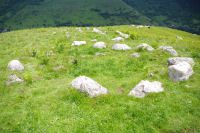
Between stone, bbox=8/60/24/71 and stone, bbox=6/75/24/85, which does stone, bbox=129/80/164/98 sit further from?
stone, bbox=8/60/24/71

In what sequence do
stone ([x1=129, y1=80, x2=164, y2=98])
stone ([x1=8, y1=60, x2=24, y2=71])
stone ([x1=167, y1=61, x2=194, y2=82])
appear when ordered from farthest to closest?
stone ([x1=8, y1=60, x2=24, y2=71]) < stone ([x1=167, y1=61, x2=194, y2=82]) < stone ([x1=129, y1=80, x2=164, y2=98])

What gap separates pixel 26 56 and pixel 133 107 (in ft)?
57.7

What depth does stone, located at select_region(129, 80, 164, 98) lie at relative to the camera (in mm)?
10749

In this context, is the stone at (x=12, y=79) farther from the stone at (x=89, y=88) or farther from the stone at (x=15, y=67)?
the stone at (x=89, y=88)

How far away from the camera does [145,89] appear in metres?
10.9

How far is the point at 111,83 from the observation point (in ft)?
42.8

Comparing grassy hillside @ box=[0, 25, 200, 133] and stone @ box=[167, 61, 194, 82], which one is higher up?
stone @ box=[167, 61, 194, 82]

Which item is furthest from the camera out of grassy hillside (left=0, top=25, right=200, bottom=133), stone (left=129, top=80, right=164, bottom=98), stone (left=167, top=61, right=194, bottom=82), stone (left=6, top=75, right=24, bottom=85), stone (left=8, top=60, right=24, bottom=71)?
stone (left=8, top=60, right=24, bottom=71)

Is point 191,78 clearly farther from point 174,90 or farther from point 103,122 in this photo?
point 103,122

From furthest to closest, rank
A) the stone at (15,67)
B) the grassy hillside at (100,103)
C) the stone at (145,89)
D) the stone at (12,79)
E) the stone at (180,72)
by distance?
the stone at (15,67)
the stone at (12,79)
the stone at (180,72)
the stone at (145,89)
the grassy hillside at (100,103)

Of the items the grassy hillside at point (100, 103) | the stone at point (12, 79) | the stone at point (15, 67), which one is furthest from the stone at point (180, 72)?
the stone at point (15, 67)

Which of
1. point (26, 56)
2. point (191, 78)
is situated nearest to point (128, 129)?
point (191, 78)

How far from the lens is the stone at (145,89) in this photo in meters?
10.7

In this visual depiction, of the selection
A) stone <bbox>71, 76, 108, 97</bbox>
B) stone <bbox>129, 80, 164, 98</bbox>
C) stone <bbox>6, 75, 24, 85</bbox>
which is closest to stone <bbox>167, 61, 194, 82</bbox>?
stone <bbox>129, 80, 164, 98</bbox>
